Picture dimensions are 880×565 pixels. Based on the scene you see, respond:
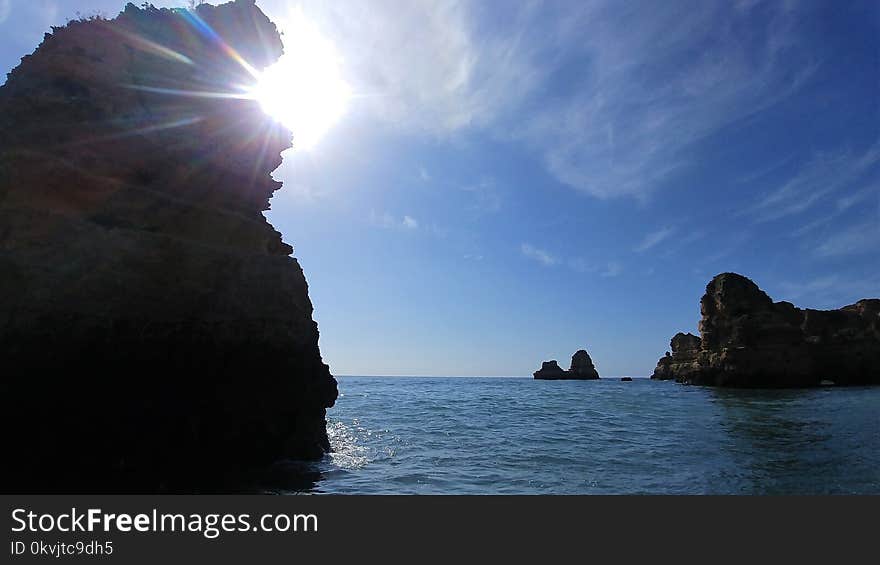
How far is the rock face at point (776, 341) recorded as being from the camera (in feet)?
170

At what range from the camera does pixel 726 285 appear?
58.3 meters

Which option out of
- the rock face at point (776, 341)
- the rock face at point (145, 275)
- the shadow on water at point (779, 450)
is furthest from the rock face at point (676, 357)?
the rock face at point (145, 275)

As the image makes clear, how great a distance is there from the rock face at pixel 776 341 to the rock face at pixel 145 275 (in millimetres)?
56019

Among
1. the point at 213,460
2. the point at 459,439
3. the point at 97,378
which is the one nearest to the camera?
the point at 97,378

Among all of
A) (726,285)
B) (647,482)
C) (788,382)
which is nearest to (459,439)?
(647,482)

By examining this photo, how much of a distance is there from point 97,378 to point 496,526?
28.7 ft

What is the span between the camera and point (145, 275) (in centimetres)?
1006

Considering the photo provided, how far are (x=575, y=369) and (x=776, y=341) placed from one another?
7758cm

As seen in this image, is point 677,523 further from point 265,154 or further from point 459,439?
point 265,154

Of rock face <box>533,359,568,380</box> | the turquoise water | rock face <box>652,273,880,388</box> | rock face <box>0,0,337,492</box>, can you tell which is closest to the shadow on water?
the turquoise water

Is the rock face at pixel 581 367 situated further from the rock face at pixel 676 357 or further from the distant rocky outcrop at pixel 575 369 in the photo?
the rock face at pixel 676 357

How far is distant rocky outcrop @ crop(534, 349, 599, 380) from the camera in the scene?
127 meters

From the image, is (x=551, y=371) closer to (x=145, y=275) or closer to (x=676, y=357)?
(x=676, y=357)

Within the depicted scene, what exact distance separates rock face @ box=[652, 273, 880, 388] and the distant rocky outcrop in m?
60.5
